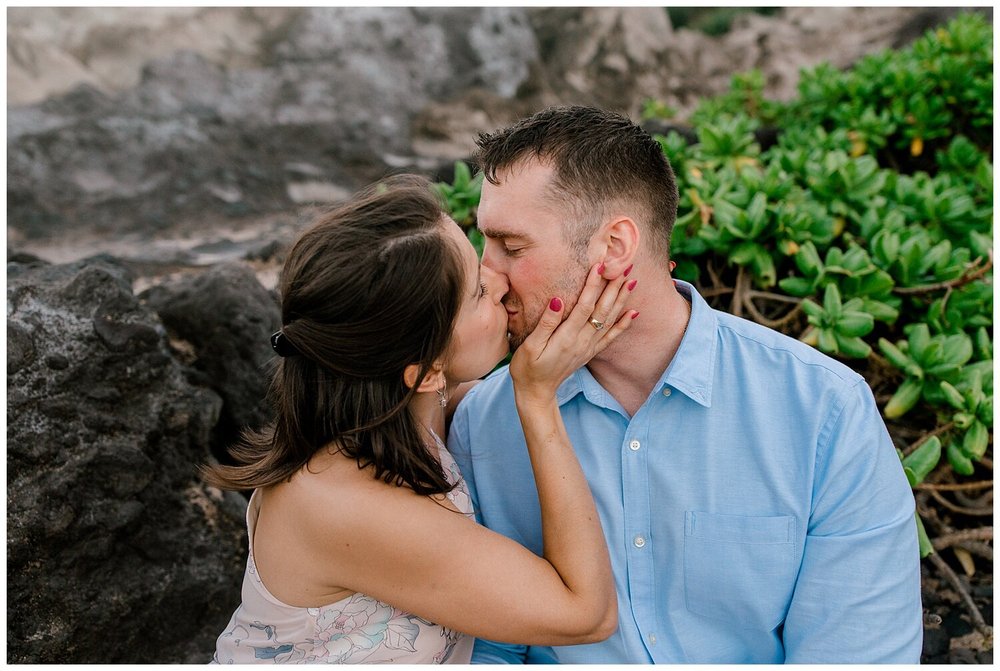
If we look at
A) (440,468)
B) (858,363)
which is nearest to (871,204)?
(858,363)

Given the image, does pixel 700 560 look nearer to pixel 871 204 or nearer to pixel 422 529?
pixel 422 529

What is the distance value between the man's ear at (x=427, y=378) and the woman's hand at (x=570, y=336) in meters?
0.21

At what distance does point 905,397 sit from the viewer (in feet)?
9.72

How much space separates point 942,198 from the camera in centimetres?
371

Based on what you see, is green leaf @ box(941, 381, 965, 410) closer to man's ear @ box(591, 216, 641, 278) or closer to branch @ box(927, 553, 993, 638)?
branch @ box(927, 553, 993, 638)

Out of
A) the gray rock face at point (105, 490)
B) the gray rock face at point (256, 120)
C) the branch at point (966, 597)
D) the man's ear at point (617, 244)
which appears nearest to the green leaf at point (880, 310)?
the branch at point (966, 597)

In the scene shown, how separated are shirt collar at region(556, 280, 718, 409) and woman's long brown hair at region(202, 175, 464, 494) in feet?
1.65

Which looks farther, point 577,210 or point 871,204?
point 871,204

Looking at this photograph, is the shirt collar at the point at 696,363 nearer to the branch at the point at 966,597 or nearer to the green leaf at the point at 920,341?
the green leaf at the point at 920,341

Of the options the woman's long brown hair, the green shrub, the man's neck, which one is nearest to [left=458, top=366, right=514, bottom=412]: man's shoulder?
the man's neck

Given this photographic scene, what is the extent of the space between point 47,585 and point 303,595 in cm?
98

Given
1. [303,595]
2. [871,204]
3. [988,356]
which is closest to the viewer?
[303,595]

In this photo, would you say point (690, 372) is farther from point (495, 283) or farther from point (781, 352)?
point (495, 283)

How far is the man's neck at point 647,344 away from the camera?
2.53 m
